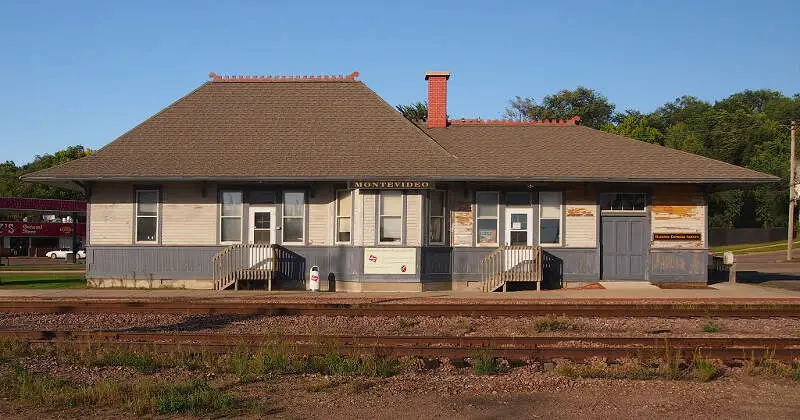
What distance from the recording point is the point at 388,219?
2059cm

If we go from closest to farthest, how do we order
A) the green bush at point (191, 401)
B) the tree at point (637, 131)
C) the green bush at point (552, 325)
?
the green bush at point (191, 401) < the green bush at point (552, 325) < the tree at point (637, 131)

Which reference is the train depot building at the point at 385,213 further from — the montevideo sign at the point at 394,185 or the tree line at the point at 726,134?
the tree line at the point at 726,134

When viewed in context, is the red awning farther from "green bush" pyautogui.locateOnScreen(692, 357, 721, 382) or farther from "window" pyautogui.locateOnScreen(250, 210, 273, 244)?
"green bush" pyautogui.locateOnScreen(692, 357, 721, 382)

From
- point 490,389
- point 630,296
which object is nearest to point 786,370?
point 490,389

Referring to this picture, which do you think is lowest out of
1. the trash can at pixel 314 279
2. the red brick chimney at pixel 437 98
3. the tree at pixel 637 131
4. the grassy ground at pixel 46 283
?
the grassy ground at pixel 46 283

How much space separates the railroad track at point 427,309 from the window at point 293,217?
5.49 m

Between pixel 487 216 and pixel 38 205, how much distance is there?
51.4 meters

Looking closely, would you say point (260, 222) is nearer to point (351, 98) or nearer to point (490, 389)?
point (351, 98)

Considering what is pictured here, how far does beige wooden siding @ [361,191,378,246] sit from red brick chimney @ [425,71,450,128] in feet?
18.2

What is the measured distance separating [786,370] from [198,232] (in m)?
16.6

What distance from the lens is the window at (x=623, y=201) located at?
21.4 meters

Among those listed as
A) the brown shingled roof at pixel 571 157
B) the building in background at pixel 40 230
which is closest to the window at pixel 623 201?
the brown shingled roof at pixel 571 157

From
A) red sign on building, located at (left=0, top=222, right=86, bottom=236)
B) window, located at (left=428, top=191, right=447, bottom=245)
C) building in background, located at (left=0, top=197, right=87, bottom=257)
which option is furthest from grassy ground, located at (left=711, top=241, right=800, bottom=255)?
red sign on building, located at (left=0, top=222, right=86, bottom=236)

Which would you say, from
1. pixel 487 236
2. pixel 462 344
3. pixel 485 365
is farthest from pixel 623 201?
pixel 485 365
